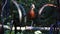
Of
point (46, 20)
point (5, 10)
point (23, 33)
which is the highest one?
point (5, 10)

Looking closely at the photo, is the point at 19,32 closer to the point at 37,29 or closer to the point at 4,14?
the point at 37,29

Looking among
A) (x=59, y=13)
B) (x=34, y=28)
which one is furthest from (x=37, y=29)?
(x=59, y=13)

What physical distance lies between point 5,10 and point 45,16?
70 cm

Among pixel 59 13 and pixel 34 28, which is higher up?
pixel 59 13

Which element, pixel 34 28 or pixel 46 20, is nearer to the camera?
pixel 34 28

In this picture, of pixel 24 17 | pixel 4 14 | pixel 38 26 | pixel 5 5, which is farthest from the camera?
pixel 38 26

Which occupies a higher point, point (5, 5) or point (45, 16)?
point (5, 5)

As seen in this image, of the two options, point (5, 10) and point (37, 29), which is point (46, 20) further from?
point (5, 10)

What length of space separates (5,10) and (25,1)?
61 cm

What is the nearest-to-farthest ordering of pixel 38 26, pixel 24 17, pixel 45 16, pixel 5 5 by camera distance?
pixel 5 5
pixel 24 17
pixel 38 26
pixel 45 16

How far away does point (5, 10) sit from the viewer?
1.40 meters

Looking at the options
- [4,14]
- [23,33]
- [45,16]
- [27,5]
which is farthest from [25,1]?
[4,14]

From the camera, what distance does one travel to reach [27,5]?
6.38 feet

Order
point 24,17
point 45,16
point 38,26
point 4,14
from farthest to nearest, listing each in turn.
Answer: point 45,16
point 38,26
point 24,17
point 4,14
